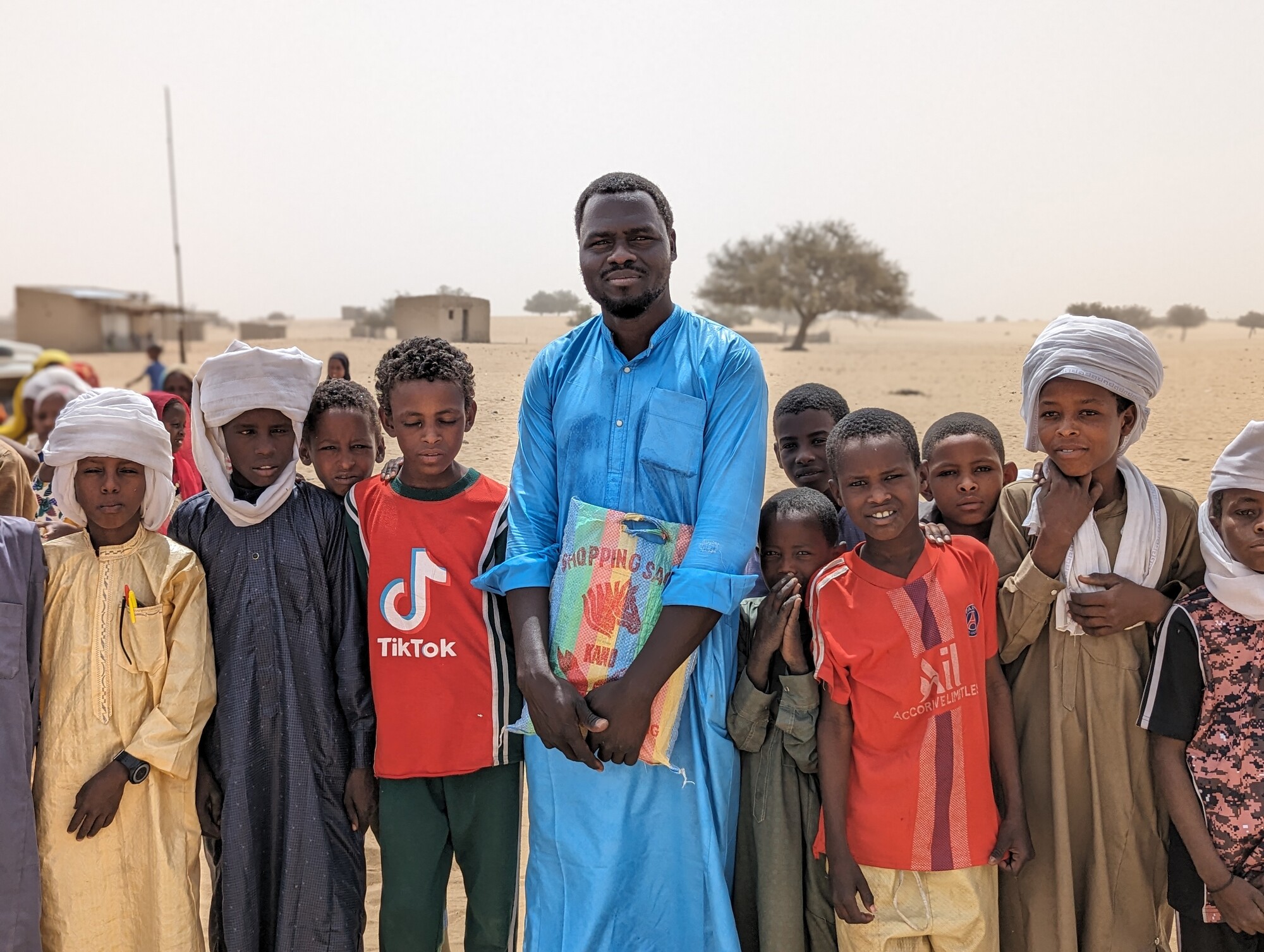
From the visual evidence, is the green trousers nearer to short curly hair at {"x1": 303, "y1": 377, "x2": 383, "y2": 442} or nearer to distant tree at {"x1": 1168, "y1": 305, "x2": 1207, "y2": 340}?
short curly hair at {"x1": 303, "y1": 377, "x2": 383, "y2": 442}

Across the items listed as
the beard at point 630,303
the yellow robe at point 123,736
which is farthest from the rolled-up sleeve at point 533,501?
the yellow robe at point 123,736

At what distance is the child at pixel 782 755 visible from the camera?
2.44 m

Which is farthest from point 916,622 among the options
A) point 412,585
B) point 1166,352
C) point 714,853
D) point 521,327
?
point 1166,352

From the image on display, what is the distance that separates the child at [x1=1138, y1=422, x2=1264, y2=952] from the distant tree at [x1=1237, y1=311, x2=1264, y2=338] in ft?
25.7

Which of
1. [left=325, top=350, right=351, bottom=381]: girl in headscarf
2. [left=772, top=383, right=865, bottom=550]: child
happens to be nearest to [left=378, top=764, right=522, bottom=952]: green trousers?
[left=772, top=383, right=865, bottom=550]: child

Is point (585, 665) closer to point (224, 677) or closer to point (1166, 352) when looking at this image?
point (224, 677)

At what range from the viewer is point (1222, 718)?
7.58ft

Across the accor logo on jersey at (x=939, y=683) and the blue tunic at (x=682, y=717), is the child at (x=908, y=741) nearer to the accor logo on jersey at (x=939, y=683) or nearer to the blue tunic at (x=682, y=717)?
the accor logo on jersey at (x=939, y=683)

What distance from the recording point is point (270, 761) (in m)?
2.70

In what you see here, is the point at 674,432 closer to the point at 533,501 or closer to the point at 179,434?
the point at 533,501

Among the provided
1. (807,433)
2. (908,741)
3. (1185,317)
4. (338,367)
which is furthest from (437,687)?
(1185,317)

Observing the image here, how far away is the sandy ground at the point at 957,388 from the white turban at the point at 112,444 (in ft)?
5.80

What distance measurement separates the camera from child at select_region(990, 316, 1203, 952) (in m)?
2.41

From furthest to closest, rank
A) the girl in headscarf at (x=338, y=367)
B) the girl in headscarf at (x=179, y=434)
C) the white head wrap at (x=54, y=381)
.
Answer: the girl in headscarf at (x=338, y=367)
the white head wrap at (x=54, y=381)
the girl in headscarf at (x=179, y=434)
